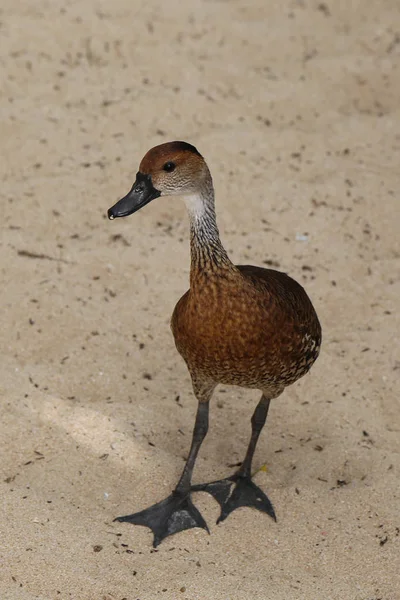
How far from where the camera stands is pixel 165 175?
3.49 m

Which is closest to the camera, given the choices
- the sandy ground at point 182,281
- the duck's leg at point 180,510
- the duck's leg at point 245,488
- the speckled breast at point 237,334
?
the speckled breast at point 237,334

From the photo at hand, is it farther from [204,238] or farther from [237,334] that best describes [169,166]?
[237,334]

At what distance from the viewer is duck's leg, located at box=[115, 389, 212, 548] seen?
3855mm

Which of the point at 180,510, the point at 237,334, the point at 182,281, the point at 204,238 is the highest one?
the point at 204,238

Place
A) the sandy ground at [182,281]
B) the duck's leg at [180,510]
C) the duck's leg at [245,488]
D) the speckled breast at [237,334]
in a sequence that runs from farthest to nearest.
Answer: the duck's leg at [245,488], the duck's leg at [180,510], the sandy ground at [182,281], the speckled breast at [237,334]

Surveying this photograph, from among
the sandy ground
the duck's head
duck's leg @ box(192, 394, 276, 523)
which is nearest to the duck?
the duck's head

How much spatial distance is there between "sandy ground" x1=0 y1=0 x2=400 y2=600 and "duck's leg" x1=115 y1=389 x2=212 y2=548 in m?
0.05

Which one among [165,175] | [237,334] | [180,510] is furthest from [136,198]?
[180,510]

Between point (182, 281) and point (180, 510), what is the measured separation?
5.23 ft

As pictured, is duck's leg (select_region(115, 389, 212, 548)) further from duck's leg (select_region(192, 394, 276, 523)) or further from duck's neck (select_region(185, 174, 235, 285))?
duck's neck (select_region(185, 174, 235, 285))

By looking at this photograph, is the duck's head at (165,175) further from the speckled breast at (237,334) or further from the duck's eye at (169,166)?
the speckled breast at (237,334)

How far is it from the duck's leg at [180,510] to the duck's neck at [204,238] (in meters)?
0.63

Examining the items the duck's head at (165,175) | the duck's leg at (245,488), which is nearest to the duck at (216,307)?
the duck's head at (165,175)

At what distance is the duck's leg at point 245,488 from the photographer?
13.2ft
